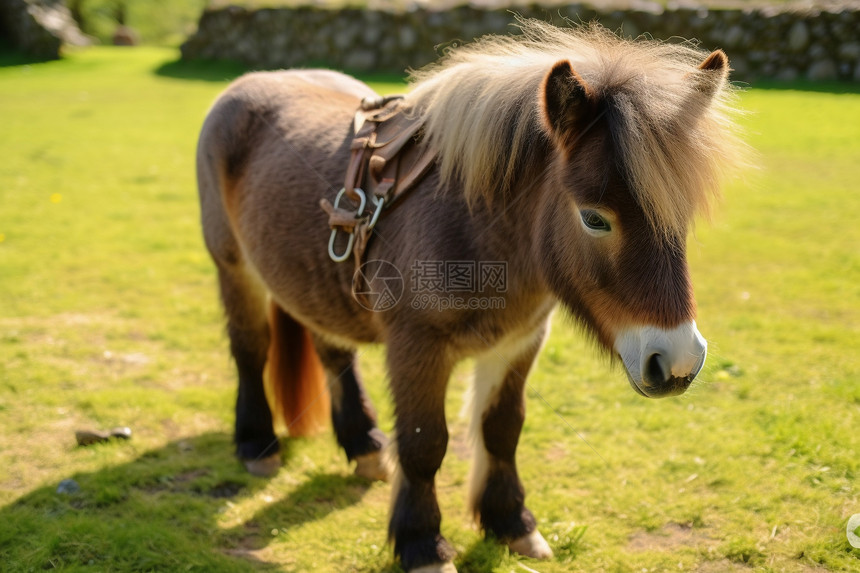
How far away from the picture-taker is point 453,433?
14.1 ft

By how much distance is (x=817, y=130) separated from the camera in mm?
10117

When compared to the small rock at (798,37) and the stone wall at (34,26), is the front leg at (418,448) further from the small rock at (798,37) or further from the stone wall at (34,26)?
the stone wall at (34,26)

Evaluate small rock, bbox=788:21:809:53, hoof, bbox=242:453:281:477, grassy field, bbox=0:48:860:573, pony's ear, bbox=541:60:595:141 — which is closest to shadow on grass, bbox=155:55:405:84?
small rock, bbox=788:21:809:53

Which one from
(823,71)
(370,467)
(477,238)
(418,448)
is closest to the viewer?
(477,238)

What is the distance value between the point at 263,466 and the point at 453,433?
1213 millimetres

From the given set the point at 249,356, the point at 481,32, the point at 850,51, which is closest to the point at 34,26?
the point at 481,32

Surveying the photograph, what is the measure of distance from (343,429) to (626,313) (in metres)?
2.25

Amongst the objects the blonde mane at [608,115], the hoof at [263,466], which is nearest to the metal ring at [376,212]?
the blonde mane at [608,115]

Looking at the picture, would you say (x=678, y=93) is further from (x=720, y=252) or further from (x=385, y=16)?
(x=385, y=16)

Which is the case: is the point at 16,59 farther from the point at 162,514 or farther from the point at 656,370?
the point at 656,370

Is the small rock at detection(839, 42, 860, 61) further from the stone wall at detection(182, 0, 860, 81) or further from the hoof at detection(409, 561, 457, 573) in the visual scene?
the hoof at detection(409, 561, 457, 573)

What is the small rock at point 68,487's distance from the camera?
348cm

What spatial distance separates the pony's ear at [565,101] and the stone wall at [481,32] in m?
9.55

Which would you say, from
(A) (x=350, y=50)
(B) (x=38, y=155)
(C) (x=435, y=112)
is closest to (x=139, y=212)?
(B) (x=38, y=155)
